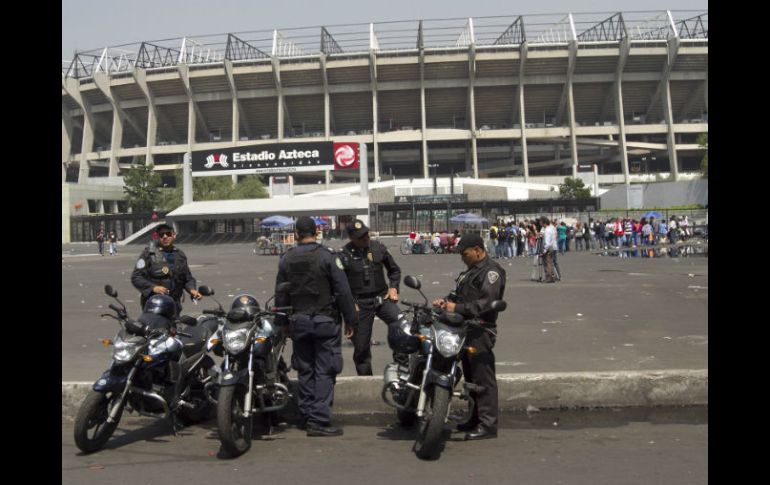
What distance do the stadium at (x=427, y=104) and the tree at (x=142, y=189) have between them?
16.4ft

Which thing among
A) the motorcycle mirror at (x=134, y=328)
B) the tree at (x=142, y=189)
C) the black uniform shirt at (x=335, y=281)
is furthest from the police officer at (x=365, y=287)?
the tree at (x=142, y=189)

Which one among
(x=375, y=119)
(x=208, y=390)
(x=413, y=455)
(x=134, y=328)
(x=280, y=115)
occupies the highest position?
(x=280, y=115)

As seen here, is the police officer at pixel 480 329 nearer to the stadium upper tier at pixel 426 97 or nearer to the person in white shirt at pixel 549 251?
the person in white shirt at pixel 549 251

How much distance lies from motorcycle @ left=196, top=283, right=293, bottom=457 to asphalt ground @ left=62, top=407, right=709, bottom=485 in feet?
0.61

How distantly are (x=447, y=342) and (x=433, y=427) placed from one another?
613 millimetres

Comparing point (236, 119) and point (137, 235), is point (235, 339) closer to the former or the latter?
point (137, 235)

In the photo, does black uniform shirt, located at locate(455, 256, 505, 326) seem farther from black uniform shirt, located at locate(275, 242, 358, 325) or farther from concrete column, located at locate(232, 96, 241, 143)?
concrete column, located at locate(232, 96, 241, 143)

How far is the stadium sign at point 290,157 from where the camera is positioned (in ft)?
165

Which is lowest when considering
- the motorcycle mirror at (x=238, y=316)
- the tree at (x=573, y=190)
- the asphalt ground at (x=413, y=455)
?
the asphalt ground at (x=413, y=455)

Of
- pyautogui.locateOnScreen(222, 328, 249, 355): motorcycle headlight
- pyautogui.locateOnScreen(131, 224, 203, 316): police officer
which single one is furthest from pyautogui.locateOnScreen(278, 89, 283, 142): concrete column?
pyautogui.locateOnScreen(222, 328, 249, 355): motorcycle headlight

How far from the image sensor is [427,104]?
83250 millimetres

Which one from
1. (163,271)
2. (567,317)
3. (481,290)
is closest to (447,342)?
(481,290)
